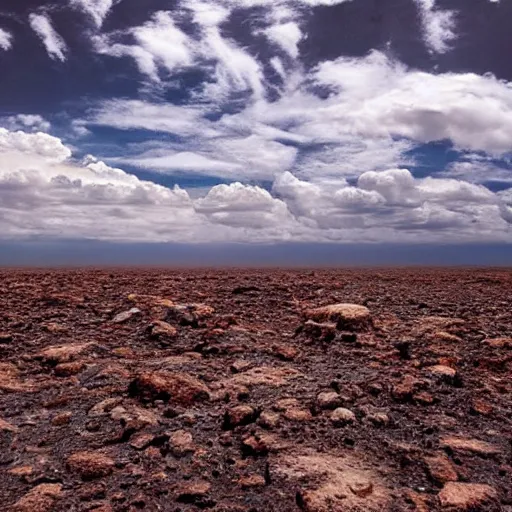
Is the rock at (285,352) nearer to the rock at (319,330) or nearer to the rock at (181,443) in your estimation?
the rock at (319,330)

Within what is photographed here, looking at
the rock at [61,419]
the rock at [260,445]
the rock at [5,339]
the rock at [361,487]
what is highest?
the rock at [5,339]

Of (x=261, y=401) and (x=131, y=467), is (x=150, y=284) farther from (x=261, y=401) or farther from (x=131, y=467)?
(x=131, y=467)

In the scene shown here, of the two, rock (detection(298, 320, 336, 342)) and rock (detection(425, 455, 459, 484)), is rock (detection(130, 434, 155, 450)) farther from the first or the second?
rock (detection(298, 320, 336, 342))

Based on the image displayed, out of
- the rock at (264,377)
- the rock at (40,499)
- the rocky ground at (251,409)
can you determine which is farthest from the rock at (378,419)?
the rock at (40,499)

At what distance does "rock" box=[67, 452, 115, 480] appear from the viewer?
4398mm

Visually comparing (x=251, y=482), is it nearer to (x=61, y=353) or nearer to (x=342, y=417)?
(x=342, y=417)

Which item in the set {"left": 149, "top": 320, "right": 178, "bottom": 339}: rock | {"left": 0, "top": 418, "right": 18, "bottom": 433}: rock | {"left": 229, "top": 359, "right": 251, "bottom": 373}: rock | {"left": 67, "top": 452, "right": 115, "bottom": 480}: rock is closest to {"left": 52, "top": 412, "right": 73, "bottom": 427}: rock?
{"left": 0, "top": 418, "right": 18, "bottom": 433}: rock

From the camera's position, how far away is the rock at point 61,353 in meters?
6.82

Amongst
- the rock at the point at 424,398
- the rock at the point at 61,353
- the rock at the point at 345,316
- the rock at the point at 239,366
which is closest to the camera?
the rock at the point at 424,398

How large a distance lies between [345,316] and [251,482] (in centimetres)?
434

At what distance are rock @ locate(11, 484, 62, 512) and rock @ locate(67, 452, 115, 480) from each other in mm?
230

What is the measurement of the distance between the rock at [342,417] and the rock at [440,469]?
33.3 inches

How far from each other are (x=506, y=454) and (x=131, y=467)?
3497 millimetres

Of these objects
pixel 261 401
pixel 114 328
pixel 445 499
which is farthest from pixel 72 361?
pixel 445 499
